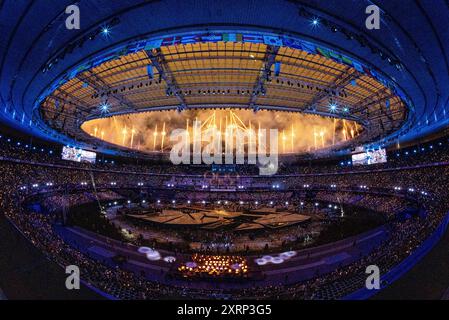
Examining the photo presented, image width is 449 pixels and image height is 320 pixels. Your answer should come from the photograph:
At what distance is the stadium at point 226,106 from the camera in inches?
481

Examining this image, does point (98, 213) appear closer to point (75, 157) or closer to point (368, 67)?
point (75, 157)

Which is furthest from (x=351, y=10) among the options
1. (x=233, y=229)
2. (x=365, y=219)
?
(x=365, y=219)

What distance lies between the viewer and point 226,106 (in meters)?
29.8

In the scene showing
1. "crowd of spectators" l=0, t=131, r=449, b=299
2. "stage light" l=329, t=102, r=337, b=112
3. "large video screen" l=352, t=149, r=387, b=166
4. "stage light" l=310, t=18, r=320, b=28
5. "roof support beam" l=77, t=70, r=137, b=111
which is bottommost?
"crowd of spectators" l=0, t=131, r=449, b=299

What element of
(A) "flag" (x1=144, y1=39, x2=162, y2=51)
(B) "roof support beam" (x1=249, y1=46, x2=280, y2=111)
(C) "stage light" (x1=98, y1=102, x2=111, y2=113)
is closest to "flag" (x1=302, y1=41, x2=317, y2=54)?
(B) "roof support beam" (x1=249, y1=46, x2=280, y2=111)

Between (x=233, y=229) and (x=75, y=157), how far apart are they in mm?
38707

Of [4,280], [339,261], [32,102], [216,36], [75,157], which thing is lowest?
[339,261]

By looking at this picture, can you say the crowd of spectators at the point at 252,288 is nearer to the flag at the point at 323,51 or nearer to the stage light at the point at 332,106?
the flag at the point at 323,51

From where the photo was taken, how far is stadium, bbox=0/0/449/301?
40.1 ft

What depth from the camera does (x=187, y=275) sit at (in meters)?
18.5

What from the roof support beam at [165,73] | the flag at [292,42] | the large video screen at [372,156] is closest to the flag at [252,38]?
the flag at [292,42]

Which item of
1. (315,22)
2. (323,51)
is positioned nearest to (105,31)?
(315,22)

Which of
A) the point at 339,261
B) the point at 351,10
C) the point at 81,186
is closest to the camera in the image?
the point at 351,10

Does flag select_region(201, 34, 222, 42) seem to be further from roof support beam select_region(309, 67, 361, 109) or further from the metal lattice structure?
roof support beam select_region(309, 67, 361, 109)
